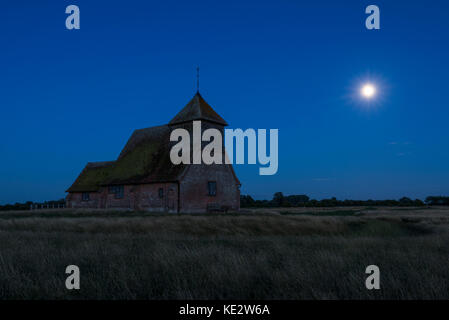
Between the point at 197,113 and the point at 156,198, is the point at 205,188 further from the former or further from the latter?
the point at 197,113

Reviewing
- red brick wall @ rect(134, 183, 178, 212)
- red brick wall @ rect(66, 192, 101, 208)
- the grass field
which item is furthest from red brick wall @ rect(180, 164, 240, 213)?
the grass field

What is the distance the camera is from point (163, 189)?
34969 mm

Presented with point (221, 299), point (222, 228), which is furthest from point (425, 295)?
point (222, 228)

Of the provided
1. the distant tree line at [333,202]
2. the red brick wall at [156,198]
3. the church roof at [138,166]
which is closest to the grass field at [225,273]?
the red brick wall at [156,198]

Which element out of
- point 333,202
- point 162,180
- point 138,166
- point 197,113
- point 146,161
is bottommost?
point 333,202

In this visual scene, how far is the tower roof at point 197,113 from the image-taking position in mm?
37000

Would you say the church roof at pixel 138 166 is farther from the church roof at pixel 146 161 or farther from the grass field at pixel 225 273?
the grass field at pixel 225 273

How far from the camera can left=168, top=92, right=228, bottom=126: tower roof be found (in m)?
37.0

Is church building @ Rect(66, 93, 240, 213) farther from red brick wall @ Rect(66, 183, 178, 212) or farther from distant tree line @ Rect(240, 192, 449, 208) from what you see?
distant tree line @ Rect(240, 192, 449, 208)

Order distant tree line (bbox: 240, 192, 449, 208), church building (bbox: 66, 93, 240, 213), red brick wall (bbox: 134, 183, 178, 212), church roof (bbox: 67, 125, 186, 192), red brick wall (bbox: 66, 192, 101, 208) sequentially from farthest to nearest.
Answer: distant tree line (bbox: 240, 192, 449, 208)
red brick wall (bbox: 66, 192, 101, 208)
church roof (bbox: 67, 125, 186, 192)
church building (bbox: 66, 93, 240, 213)
red brick wall (bbox: 134, 183, 178, 212)

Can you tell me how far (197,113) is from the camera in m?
36.9

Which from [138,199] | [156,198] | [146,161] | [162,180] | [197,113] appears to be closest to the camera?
[162,180]

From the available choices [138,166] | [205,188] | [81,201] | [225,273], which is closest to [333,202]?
[205,188]

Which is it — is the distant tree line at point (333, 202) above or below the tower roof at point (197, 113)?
below
